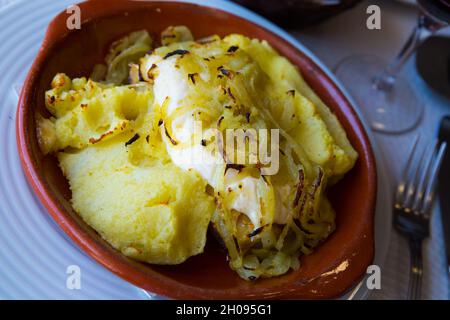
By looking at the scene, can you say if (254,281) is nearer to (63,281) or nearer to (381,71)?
(63,281)

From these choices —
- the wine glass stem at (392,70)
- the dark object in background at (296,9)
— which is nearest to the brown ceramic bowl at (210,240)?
the dark object in background at (296,9)

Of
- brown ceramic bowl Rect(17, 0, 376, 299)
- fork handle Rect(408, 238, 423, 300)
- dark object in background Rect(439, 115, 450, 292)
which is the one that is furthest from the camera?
dark object in background Rect(439, 115, 450, 292)

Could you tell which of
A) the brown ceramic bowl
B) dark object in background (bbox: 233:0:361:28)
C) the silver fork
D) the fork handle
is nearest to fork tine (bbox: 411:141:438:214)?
the silver fork

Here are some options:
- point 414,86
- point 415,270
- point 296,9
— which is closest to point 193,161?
point 415,270

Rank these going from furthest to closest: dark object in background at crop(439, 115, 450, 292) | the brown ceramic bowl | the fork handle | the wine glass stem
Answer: the wine glass stem, dark object in background at crop(439, 115, 450, 292), the fork handle, the brown ceramic bowl

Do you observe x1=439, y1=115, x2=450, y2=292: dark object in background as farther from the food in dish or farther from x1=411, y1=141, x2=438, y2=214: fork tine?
the food in dish

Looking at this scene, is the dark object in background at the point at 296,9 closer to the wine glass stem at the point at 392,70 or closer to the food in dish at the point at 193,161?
the wine glass stem at the point at 392,70

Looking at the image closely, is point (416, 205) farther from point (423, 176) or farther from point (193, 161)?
point (193, 161)
